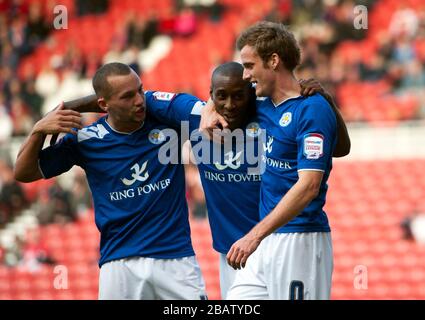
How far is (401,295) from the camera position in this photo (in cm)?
1259

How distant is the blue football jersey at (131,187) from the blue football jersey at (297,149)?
64cm

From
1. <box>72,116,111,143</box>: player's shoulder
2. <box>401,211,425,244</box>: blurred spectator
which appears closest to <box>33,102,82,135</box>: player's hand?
<box>72,116,111,143</box>: player's shoulder

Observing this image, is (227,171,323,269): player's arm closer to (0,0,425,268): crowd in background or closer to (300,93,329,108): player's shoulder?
(300,93,329,108): player's shoulder

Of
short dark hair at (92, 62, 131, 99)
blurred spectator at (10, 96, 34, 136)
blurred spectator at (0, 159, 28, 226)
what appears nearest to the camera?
short dark hair at (92, 62, 131, 99)

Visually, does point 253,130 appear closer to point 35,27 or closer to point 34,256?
point 34,256

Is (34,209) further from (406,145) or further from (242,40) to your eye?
(242,40)

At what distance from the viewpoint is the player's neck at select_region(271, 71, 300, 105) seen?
5.12 m

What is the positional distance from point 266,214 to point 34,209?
10.9 metres

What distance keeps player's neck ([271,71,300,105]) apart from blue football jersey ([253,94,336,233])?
0.14 ft

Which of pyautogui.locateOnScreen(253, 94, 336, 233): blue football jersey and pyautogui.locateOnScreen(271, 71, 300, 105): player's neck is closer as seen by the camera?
Answer: pyautogui.locateOnScreen(253, 94, 336, 233): blue football jersey

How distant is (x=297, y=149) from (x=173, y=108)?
3.33 feet

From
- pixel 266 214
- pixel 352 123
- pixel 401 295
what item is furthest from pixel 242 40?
pixel 352 123

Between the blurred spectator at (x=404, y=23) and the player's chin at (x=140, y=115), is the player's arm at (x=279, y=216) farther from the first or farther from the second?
the blurred spectator at (x=404, y=23)

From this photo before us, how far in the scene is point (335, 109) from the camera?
5277 mm
